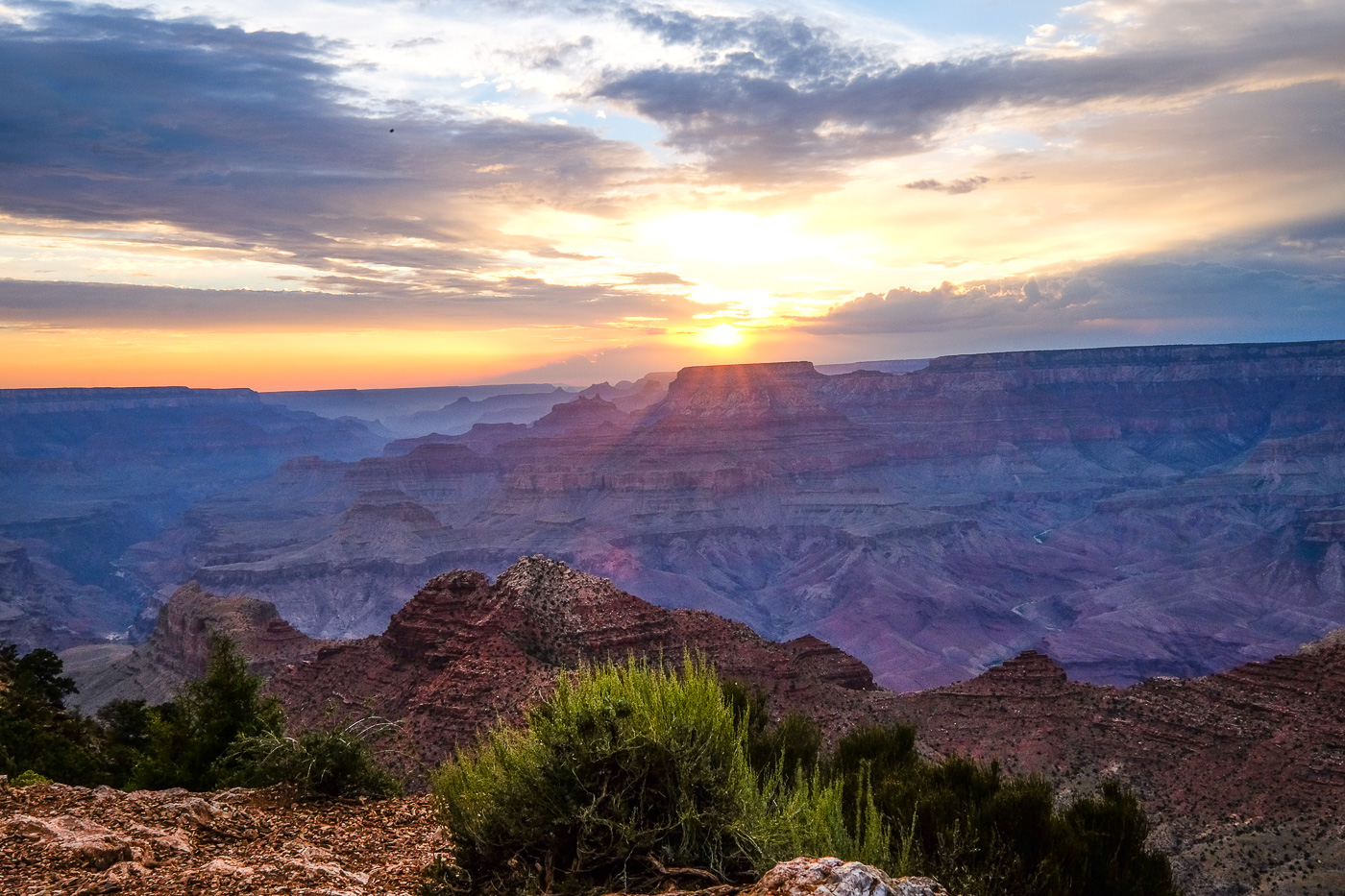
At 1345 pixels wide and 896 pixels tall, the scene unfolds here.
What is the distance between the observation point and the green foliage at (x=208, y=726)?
17.4 m

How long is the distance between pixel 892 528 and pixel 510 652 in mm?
122201

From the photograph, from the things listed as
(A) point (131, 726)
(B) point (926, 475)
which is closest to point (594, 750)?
(A) point (131, 726)

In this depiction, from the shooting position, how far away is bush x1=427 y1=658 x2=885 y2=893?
7.15 metres

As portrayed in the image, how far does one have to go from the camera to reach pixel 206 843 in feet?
31.0

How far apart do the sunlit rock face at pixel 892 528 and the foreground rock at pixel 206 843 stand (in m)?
95.0

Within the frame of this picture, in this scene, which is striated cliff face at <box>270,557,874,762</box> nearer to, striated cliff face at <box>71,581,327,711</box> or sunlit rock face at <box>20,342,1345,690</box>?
striated cliff face at <box>71,581,327,711</box>

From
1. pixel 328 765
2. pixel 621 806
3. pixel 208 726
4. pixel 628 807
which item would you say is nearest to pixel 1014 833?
pixel 628 807

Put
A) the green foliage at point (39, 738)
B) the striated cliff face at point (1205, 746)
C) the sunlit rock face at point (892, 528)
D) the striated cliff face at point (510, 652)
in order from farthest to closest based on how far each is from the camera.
Result: the sunlit rock face at point (892, 528), the striated cliff face at point (510, 652), the striated cliff face at point (1205, 746), the green foliage at point (39, 738)

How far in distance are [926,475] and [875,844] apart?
191 meters

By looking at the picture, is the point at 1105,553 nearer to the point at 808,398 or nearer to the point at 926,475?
the point at 926,475

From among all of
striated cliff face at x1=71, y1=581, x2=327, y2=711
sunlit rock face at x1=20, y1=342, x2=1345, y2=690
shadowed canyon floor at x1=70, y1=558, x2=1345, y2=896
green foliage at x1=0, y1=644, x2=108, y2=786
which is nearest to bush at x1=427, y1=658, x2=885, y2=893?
green foliage at x1=0, y1=644, x2=108, y2=786

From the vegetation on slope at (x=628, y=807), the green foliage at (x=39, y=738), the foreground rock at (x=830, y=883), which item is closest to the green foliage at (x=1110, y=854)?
the vegetation on slope at (x=628, y=807)

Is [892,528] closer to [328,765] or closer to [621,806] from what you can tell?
[328,765]

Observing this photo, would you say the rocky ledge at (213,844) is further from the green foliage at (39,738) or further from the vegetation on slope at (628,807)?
the green foliage at (39,738)
